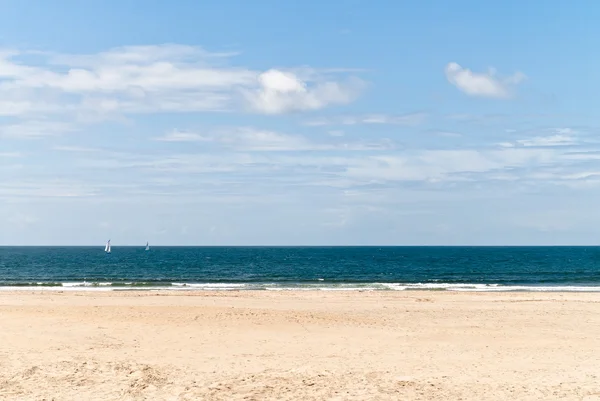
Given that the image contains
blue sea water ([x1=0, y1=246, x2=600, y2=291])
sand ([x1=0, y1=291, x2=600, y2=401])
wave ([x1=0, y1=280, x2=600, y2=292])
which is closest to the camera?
sand ([x1=0, y1=291, x2=600, y2=401])

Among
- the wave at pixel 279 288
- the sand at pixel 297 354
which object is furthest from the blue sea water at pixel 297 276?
the sand at pixel 297 354

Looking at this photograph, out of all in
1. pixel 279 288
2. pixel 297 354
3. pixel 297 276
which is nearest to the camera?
pixel 297 354

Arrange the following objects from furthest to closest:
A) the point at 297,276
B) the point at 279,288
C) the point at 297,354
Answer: the point at 297,276
the point at 279,288
the point at 297,354

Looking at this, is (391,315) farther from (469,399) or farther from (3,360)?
(3,360)

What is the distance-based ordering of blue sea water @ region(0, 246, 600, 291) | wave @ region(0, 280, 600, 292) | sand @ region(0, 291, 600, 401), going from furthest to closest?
blue sea water @ region(0, 246, 600, 291) → wave @ region(0, 280, 600, 292) → sand @ region(0, 291, 600, 401)

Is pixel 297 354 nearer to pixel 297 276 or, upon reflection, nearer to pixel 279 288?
pixel 279 288

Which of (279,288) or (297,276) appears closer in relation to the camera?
(279,288)

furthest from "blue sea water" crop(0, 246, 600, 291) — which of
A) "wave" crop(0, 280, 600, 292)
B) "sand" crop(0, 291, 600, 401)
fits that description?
"sand" crop(0, 291, 600, 401)

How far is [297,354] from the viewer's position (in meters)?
16.9

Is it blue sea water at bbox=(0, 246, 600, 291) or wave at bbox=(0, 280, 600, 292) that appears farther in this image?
blue sea water at bbox=(0, 246, 600, 291)

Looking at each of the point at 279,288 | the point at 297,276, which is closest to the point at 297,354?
the point at 279,288

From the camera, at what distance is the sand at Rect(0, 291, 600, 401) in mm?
13031

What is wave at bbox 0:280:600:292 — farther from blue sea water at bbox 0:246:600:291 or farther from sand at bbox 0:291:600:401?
sand at bbox 0:291:600:401

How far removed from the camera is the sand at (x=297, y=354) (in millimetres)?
13031
